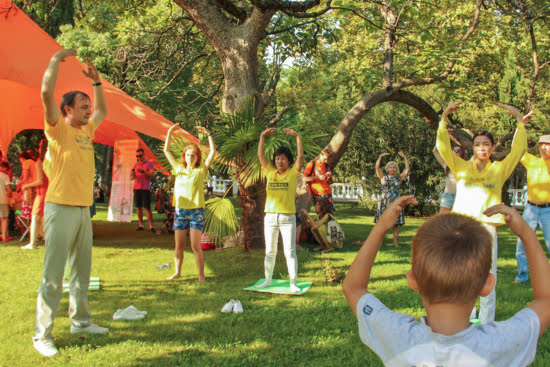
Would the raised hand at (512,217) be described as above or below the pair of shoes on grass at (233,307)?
above

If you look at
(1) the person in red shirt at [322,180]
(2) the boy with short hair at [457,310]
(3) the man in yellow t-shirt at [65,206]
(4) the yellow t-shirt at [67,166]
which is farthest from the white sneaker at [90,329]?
(1) the person in red shirt at [322,180]

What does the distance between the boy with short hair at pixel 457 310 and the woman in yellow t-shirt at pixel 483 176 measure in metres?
2.84

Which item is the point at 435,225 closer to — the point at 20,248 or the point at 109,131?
the point at 20,248

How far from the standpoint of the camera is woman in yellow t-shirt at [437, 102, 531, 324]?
416cm

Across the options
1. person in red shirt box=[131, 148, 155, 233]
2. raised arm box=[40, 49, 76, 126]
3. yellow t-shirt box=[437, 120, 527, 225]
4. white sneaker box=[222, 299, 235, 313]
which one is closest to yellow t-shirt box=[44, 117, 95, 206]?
raised arm box=[40, 49, 76, 126]

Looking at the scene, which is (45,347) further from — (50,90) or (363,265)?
(363,265)

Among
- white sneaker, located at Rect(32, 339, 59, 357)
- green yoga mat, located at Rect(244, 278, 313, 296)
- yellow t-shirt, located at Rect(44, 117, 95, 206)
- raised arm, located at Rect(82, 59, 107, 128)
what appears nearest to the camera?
white sneaker, located at Rect(32, 339, 59, 357)

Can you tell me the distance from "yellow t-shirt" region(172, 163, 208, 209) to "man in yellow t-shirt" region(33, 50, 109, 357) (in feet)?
6.92

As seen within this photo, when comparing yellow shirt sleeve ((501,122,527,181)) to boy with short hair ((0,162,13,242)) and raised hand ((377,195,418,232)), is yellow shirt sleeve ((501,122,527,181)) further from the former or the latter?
boy with short hair ((0,162,13,242))

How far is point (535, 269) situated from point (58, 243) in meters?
3.59

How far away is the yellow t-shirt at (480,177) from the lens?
13.6 feet

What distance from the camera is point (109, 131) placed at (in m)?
12.2

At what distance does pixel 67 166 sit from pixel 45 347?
61.5 inches

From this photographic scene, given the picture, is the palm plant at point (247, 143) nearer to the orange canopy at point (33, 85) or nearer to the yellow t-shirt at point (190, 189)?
the yellow t-shirt at point (190, 189)
